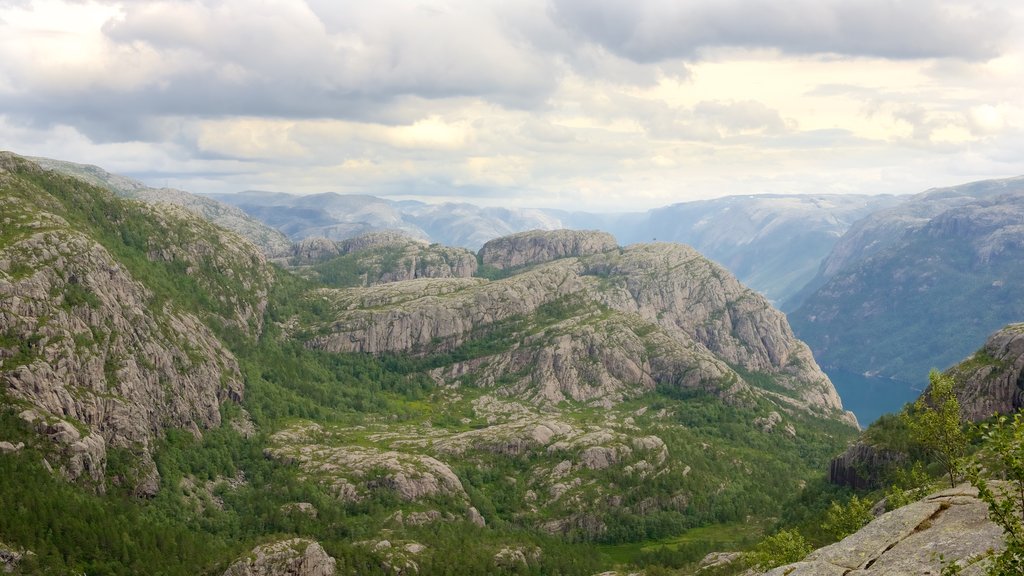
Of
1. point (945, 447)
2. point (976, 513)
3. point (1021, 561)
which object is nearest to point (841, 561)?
point (976, 513)

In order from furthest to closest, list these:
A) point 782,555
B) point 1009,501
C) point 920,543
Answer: point 782,555, point 920,543, point 1009,501

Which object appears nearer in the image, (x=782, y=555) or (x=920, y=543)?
(x=920, y=543)

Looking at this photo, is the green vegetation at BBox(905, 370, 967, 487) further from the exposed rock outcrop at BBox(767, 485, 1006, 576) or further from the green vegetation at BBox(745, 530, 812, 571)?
the exposed rock outcrop at BBox(767, 485, 1006, 576)

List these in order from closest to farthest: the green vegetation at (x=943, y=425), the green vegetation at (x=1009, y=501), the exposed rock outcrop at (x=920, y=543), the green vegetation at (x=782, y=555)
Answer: the green vegetation at (x=1009, y=501), the exposed rock outcrop at (x=920, y=543), the green vegetation at (x=943, y=425), the green vegetation at (x=782, y=555)

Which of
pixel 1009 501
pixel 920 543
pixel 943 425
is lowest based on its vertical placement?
pixel 920 543

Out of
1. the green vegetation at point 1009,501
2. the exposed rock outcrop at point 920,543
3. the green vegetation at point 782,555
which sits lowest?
the green vegetation at point 782,555

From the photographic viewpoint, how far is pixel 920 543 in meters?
71.8

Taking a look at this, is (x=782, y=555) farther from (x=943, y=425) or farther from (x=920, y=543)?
(x=920, y=543)

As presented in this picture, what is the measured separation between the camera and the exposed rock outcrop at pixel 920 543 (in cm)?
6556

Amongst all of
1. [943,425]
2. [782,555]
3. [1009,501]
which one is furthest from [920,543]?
[782,555]

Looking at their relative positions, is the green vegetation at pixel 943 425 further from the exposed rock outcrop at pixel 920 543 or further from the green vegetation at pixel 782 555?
the exposed rock outcrop at pixel 920 543

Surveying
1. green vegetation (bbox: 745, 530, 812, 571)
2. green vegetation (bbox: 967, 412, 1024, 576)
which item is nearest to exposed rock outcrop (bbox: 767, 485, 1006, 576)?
green vegetation (bbox: 967, 412, 1024, 576)

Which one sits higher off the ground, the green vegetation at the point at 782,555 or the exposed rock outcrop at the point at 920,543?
the exposed rock outcrop at the point at 920,543

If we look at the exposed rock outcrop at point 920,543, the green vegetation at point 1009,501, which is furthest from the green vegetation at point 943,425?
the green vegetation at point 1009,501
